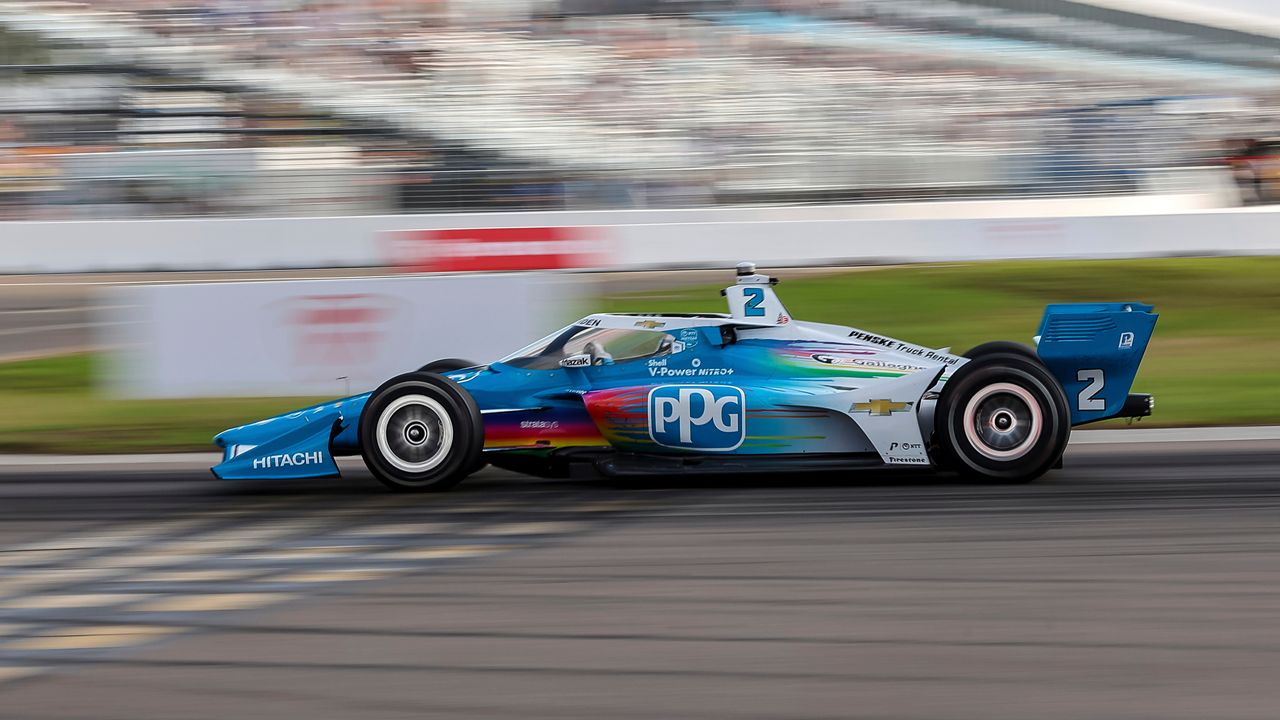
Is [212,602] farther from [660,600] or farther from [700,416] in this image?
[700,416]

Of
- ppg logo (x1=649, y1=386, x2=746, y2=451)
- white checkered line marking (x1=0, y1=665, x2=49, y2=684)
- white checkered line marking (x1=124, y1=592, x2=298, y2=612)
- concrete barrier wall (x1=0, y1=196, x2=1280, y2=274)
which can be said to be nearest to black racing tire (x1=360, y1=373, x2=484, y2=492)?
ppg logo (x1=649, y1=386, x2=746, y2=451)

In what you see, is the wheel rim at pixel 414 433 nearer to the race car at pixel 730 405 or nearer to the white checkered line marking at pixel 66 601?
the race car at pixel 730 405

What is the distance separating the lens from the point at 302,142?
697 inches

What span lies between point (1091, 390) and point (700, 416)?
2095mm

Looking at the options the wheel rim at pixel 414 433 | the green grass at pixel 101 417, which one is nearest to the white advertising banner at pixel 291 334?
the green grass at pixel 101 417

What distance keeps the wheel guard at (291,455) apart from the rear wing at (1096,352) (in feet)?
12.5

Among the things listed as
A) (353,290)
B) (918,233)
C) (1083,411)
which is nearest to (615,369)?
(1083,411)

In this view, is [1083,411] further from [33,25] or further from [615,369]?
[33,25]

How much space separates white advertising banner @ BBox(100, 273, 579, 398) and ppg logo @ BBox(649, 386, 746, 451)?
332 cm

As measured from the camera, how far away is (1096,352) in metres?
7.11

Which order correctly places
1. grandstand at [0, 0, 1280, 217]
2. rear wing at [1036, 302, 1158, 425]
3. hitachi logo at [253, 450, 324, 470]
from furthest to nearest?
grandstand at [0, 0, 1280, 217]
hitachi logo at [253, 450, 324, 470]
rear wing at [1036, 302, 1158, 425]

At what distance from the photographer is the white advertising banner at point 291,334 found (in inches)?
390

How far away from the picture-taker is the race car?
6938mm

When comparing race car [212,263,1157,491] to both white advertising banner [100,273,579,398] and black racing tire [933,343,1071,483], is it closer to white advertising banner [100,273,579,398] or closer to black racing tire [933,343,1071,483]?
black racing tire [933,343,1071,483]
